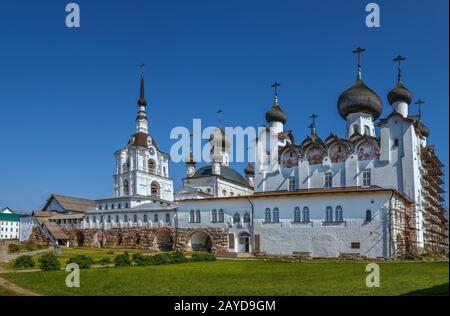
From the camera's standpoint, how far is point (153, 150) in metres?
65.4

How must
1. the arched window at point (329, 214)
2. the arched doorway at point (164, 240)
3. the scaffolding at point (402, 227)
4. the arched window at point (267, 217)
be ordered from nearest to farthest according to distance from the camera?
the scaffolding at point (402, 227), the arched window at point (329, 214), the arched window at point (267, 217), the arched doorway at point (164, 240)

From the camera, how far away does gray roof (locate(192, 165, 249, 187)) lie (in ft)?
196

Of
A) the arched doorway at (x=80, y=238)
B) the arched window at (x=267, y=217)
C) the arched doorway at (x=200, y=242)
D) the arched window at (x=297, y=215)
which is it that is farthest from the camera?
the arched doorway at (x=80, y=238)

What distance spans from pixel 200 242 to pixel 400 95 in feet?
77.7

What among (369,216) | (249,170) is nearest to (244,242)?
(369,216)

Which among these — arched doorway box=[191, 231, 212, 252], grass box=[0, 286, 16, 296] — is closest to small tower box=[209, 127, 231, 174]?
arched doorway box=[191, 231, 212, 252]

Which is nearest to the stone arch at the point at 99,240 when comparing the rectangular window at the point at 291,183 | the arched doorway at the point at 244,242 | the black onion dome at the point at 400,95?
the arched doorway at the point at 244,242

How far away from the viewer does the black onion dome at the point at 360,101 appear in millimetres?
42500

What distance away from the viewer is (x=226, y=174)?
6094 centimetres

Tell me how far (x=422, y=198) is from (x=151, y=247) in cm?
2595

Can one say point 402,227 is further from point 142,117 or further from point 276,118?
point 142,117

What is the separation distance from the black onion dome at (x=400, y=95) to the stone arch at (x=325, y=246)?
17.6 metres

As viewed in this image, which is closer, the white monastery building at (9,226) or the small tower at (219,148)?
the small tower at (219,148)

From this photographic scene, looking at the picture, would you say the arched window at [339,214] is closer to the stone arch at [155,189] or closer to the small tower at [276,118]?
the small tower at [276,118]
